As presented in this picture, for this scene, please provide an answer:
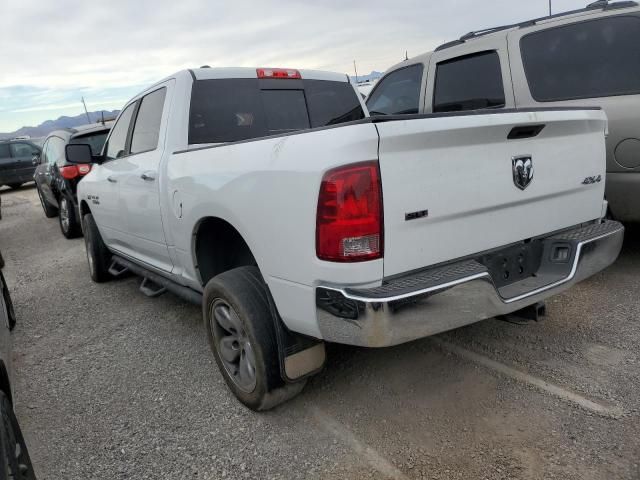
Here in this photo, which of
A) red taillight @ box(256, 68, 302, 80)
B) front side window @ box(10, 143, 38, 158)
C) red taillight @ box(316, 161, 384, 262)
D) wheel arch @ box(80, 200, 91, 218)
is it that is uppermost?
front side window @ box(10, 143, 38, 158)

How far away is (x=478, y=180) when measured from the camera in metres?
2.18

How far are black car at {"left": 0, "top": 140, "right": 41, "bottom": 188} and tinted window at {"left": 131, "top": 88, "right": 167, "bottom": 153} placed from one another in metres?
14.4

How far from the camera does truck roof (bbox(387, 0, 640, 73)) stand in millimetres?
3812

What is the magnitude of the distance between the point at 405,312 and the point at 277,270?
0.63 meters

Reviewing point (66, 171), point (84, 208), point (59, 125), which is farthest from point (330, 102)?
point (59, 125)

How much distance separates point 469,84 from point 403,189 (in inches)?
127

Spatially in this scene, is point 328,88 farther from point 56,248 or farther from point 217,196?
point 56,248

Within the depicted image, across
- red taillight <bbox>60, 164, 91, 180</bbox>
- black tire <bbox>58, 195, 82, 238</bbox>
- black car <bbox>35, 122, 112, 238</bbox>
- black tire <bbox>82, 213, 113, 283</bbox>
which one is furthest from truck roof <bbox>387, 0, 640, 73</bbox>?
black tire <bbox>58, 195, 82, 238</bbox>

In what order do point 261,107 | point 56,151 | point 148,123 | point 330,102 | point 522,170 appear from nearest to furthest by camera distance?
point 522,170
point 261,107
point 148,123
point 330,102
point 56,151

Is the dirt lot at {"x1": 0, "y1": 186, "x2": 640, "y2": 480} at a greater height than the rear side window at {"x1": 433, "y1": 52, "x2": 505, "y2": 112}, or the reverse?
the rear side window at {"x1": 433, "y1": 52, "x2": 505, "y2": 112}

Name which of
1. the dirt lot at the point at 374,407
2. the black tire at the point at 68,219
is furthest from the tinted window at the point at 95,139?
the dirt lot at the point at 374,407

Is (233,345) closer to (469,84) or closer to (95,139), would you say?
(469,84)

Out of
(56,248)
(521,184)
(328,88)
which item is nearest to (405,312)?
(521,184)

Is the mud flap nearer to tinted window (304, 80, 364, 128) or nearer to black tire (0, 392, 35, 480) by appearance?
black tire (0, 392, 35, 480)
